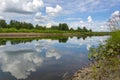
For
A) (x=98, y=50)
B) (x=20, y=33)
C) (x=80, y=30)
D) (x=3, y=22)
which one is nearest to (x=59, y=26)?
(x=80, y=30)

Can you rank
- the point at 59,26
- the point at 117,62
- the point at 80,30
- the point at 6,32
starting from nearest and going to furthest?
1. the point at 117,62
2. the point at 6,32
3. the point at 59,26
4. the point at 80,30

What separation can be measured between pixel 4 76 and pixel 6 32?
8270 cm

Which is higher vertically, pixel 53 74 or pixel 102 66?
pixel 102 66

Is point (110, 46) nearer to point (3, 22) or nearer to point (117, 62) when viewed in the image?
point (117, 62)

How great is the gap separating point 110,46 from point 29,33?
305 feet

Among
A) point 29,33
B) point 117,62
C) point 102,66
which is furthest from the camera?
point 29,33

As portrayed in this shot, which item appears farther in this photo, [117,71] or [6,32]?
[6,32]

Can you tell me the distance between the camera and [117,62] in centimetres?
1012

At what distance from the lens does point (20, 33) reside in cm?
9962

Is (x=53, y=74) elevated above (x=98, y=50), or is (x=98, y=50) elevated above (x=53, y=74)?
(x=98, y=50)

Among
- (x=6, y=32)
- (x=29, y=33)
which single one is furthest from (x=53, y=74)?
(x=29, y=33)

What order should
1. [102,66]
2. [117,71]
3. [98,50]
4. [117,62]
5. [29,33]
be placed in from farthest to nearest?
[29,33] < [98,50] < [102,66] < [117,62] < [117,71]

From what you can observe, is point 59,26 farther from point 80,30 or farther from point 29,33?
point 29,33

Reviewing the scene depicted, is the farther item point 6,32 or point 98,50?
point 6,32
